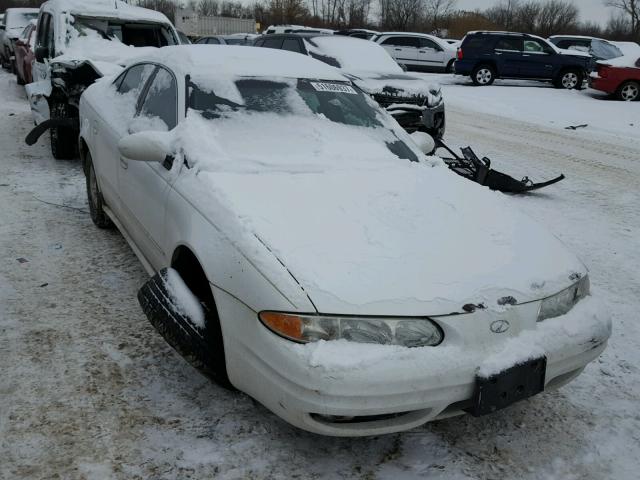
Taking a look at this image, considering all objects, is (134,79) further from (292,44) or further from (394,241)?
(292,44)

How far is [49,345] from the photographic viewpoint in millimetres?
3051

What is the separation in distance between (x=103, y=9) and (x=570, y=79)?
49.0ft

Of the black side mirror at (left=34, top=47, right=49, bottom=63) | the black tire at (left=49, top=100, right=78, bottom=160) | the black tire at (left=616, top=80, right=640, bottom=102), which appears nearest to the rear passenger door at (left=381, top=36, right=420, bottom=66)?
the black tire at (left=616, top=80, right=640, bottom=102)

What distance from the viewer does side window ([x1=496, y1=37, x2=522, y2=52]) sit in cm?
1822

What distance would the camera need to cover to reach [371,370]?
201cm

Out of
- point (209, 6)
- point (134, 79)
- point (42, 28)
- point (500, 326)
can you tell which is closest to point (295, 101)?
point (134, 79)

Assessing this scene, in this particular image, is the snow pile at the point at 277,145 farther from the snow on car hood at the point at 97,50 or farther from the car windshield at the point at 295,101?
the snow on car hood at the point at 97,50

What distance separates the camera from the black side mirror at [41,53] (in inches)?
296

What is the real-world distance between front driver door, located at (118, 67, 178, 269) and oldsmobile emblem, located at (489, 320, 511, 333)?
64.7 inches

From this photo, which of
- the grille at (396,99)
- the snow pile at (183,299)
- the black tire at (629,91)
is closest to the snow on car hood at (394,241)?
the snow pile at (183,299)

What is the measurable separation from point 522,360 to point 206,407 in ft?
4.53

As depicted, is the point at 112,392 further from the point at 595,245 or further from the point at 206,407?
A: the point at 595,245

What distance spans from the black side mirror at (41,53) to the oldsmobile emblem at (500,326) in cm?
734

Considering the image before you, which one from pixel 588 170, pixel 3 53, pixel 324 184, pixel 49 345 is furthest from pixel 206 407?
pixel 3 53
